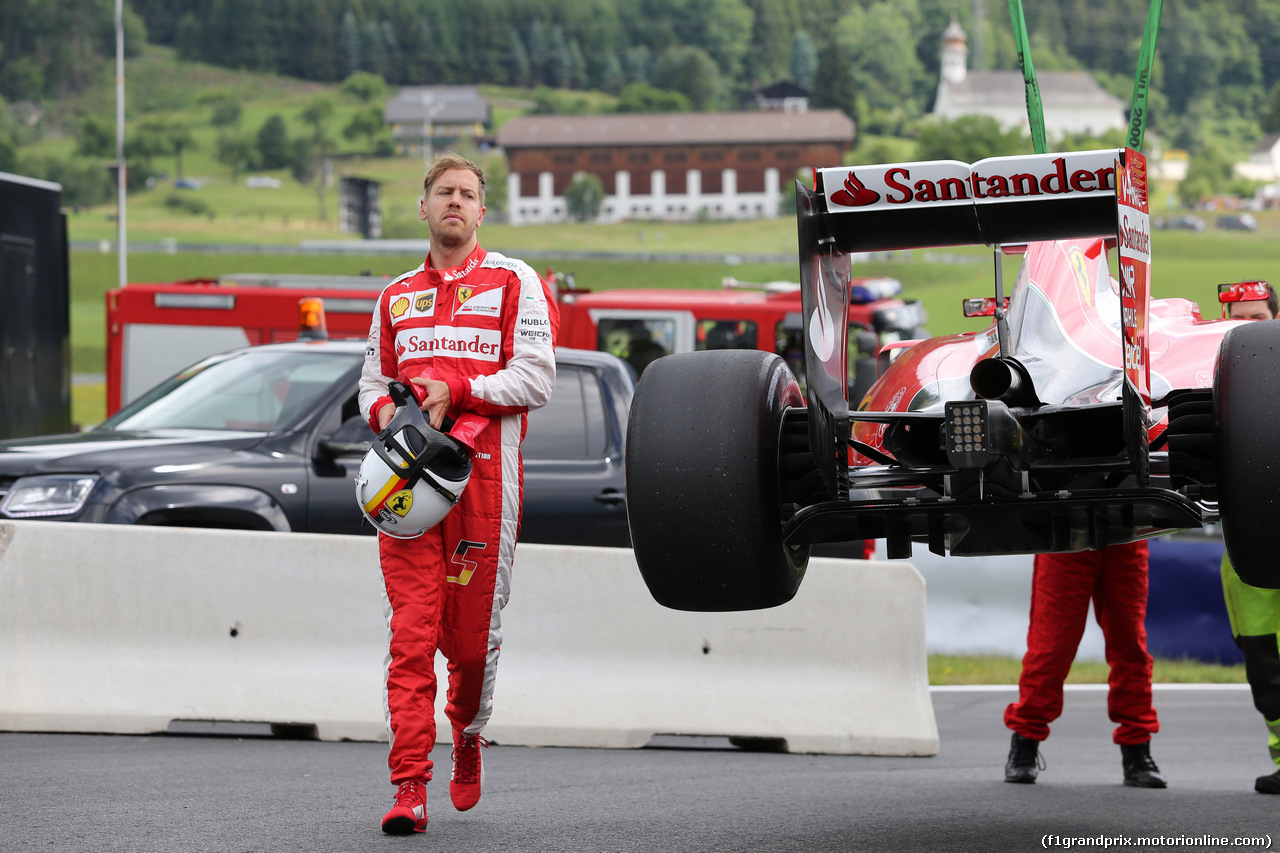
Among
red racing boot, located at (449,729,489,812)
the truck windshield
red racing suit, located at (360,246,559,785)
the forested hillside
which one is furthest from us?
the forested hillside

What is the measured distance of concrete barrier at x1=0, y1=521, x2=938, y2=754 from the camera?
646 cm

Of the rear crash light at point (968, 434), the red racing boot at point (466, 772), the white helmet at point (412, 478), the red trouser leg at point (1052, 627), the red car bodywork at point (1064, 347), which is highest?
the red car bodywork at point (1064, 347)

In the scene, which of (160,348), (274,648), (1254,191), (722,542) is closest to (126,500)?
(274,648)

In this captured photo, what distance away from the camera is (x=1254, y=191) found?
127750 millimetres

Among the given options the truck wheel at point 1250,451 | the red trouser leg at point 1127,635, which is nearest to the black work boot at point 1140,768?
the red trouser leg at point 1127,635

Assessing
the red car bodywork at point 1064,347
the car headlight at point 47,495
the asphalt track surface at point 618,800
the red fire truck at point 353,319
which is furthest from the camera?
the red fire truck at point 353,319

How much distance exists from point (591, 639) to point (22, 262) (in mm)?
8466

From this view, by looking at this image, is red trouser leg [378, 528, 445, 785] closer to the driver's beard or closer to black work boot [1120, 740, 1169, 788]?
the driver's beard

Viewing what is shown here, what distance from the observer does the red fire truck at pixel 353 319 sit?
62.0 feet

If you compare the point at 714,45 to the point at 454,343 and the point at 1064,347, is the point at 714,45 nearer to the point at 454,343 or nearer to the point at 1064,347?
the point at 454,343

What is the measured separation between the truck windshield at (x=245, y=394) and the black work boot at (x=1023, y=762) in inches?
139

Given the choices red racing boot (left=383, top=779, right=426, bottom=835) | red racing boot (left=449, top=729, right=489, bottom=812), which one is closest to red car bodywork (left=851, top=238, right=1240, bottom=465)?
red racing boot (left=449, top=729, right=489, bottom=812)

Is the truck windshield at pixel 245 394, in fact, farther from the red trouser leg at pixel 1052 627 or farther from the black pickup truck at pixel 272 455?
the red trouser leg at pixel 1052 627

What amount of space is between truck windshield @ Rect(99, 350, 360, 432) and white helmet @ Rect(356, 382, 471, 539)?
3056mm
